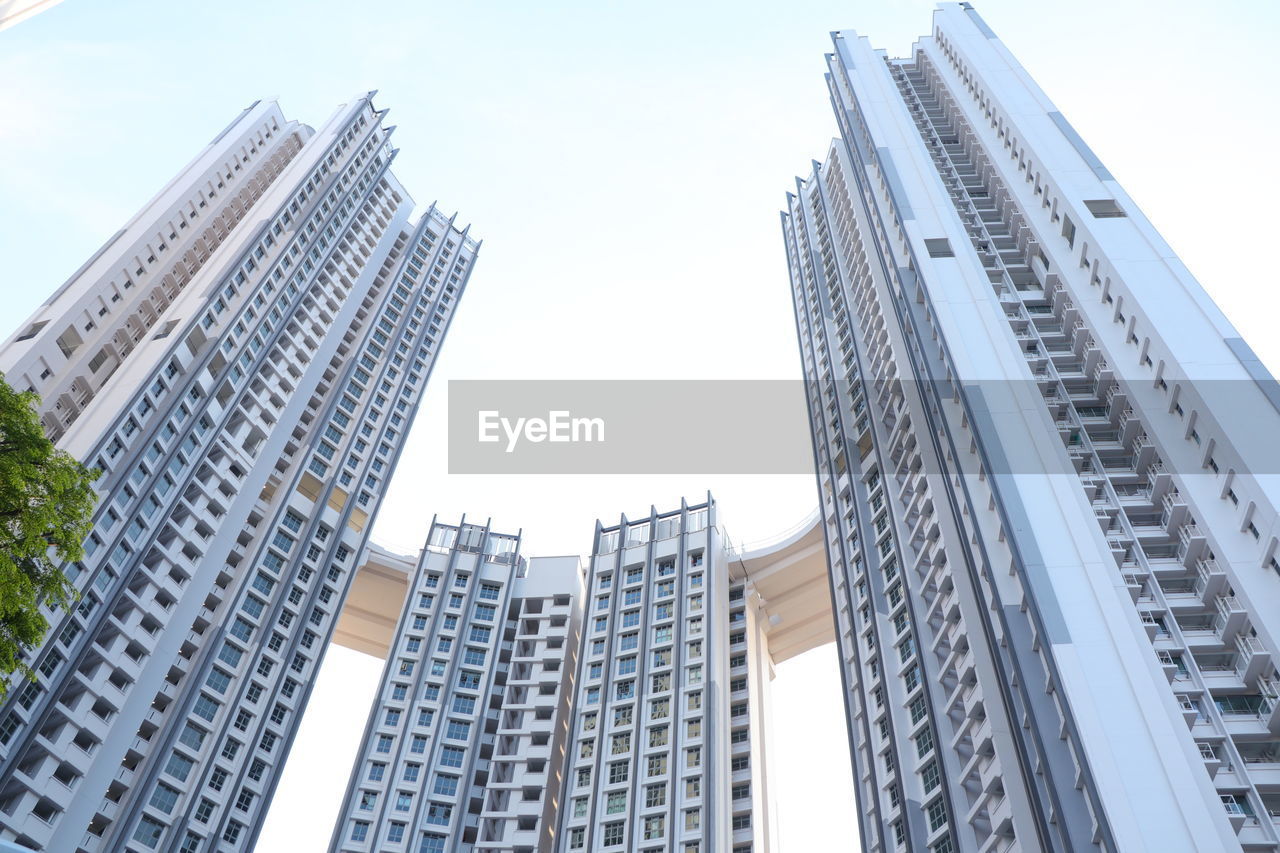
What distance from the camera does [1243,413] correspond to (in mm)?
32562

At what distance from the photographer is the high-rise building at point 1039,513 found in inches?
1066

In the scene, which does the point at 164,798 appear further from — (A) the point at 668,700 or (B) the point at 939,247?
(B) the point at 939,247

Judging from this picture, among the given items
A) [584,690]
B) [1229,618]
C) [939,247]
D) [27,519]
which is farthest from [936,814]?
[27,519]

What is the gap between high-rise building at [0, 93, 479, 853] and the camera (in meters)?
43.0

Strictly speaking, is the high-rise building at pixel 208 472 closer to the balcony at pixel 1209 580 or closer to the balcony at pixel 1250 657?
the balcony at pixel 1209 580

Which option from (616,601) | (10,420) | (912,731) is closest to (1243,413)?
(912,731)

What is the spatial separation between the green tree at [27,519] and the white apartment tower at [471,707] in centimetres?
3921

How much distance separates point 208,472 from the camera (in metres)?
52.4

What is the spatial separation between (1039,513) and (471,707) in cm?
4067

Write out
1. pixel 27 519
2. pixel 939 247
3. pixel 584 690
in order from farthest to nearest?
1. pixel 584 690
2. pixel 939 247
3. pixel 27 519

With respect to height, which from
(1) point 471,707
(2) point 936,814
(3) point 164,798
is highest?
(1) point 471,707

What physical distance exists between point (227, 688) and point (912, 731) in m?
31.7

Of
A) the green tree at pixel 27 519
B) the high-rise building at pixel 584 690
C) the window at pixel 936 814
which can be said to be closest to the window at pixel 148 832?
the high-rise building at pixel 584 690

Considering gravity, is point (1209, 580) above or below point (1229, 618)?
above
